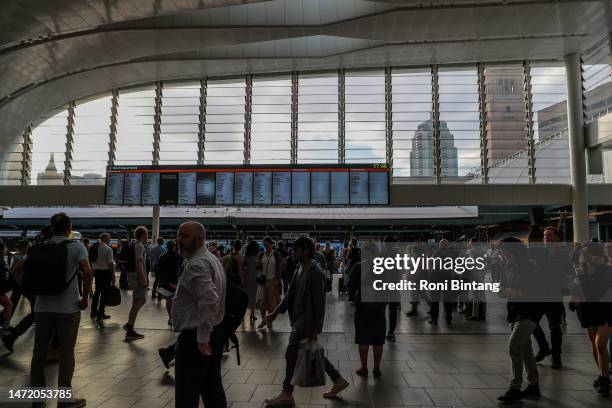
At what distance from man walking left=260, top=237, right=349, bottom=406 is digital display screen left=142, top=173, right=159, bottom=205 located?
1435 cm

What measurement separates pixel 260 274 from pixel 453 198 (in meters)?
14.1

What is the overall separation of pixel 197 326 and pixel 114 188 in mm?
16695

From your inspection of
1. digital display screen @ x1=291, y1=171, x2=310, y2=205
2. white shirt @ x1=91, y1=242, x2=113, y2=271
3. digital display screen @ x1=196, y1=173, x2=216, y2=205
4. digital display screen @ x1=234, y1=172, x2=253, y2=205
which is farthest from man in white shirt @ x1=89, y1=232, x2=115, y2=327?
digital display screen @ x1=291, y1=171, x2=310, y2=205

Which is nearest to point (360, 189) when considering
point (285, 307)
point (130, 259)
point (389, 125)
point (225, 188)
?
point (225, 188)

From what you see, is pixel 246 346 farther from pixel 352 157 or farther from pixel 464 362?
pixel 352 157

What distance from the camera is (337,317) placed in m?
9.45

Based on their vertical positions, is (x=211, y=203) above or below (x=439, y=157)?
below

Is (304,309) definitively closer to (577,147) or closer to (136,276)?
(136,276)

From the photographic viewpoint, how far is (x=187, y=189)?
57.1ft

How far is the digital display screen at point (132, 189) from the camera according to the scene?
1753 cm

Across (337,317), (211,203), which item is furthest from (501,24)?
(337,317)

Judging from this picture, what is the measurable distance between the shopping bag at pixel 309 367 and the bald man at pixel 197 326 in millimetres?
1212

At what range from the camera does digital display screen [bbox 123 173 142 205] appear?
17.5m

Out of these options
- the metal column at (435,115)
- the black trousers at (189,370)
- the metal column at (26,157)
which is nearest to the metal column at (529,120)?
the metal column at (435,115)
